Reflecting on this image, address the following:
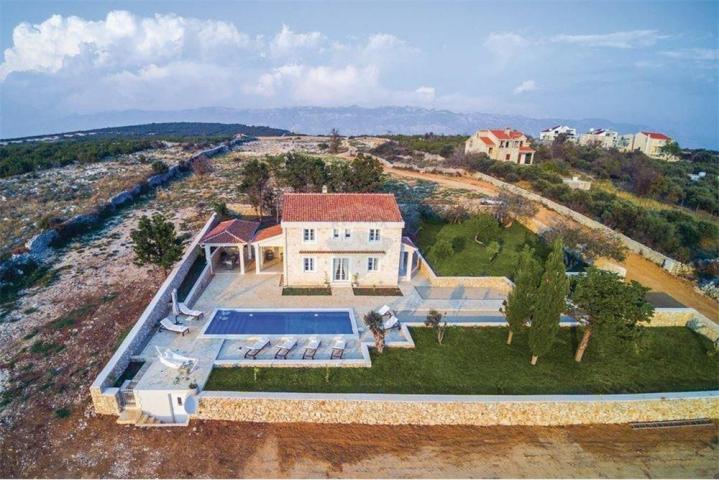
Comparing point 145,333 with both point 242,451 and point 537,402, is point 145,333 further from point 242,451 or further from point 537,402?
point 537,402

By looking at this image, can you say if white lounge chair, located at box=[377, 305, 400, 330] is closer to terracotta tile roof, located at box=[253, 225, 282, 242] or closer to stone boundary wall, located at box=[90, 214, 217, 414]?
terracotta tile roof, located at box=[253, 225, 282, 242]

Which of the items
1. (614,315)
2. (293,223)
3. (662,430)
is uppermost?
(293,223)

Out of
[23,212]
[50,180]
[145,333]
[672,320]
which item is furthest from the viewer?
[50,180]

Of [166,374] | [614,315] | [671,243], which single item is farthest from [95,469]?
[671,243]

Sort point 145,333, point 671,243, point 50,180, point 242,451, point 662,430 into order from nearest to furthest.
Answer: point 242,451, point 662,430, point 145,333, point 671,243, point 50,180

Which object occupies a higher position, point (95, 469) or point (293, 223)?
point (293, 223)

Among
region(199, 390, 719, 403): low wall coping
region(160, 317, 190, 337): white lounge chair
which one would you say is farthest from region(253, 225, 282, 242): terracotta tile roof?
region(199, 390, 719, 403): low wall coping

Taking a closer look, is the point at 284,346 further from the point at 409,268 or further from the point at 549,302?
the point at 549,302
